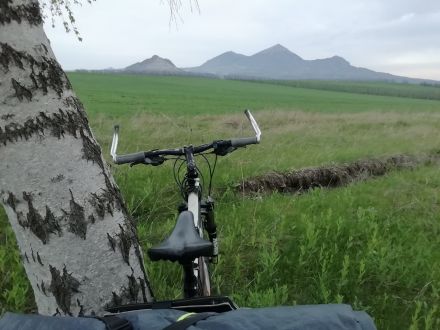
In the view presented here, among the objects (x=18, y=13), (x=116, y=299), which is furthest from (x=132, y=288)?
(x=18, y=13)

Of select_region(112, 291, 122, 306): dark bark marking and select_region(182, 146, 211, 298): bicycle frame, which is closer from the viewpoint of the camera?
select_region(112, 291, 122, 306): dark bark marking

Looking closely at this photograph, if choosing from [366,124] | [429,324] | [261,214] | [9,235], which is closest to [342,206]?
[261,214]

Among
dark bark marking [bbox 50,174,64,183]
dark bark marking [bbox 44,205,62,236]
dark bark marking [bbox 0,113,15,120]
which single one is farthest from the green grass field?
dark bark marking [bbox 0,113,15,120]

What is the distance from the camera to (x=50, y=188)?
2.14 metres

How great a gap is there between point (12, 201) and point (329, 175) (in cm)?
694

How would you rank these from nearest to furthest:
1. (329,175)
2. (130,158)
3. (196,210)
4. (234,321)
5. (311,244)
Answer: (234,321) → (196,210) → (130,158) → (311,244) → (329,175)

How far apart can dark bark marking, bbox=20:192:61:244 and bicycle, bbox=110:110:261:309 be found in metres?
0.60

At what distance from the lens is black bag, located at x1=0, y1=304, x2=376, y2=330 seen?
1.31m

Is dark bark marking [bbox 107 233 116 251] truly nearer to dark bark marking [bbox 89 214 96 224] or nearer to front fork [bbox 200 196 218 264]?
dark bark marking [bbox 89 214 96 224]

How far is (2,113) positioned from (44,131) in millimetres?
201

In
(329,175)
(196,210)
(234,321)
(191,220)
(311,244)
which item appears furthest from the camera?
(329,175)

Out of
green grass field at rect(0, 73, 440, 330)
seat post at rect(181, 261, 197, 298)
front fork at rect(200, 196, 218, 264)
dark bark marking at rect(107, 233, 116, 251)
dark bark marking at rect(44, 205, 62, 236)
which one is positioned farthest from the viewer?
green grass field at rect(0, 73, 440, 330)

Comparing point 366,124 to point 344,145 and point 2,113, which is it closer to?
point 344,145

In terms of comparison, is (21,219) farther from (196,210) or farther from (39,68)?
(196,210)
